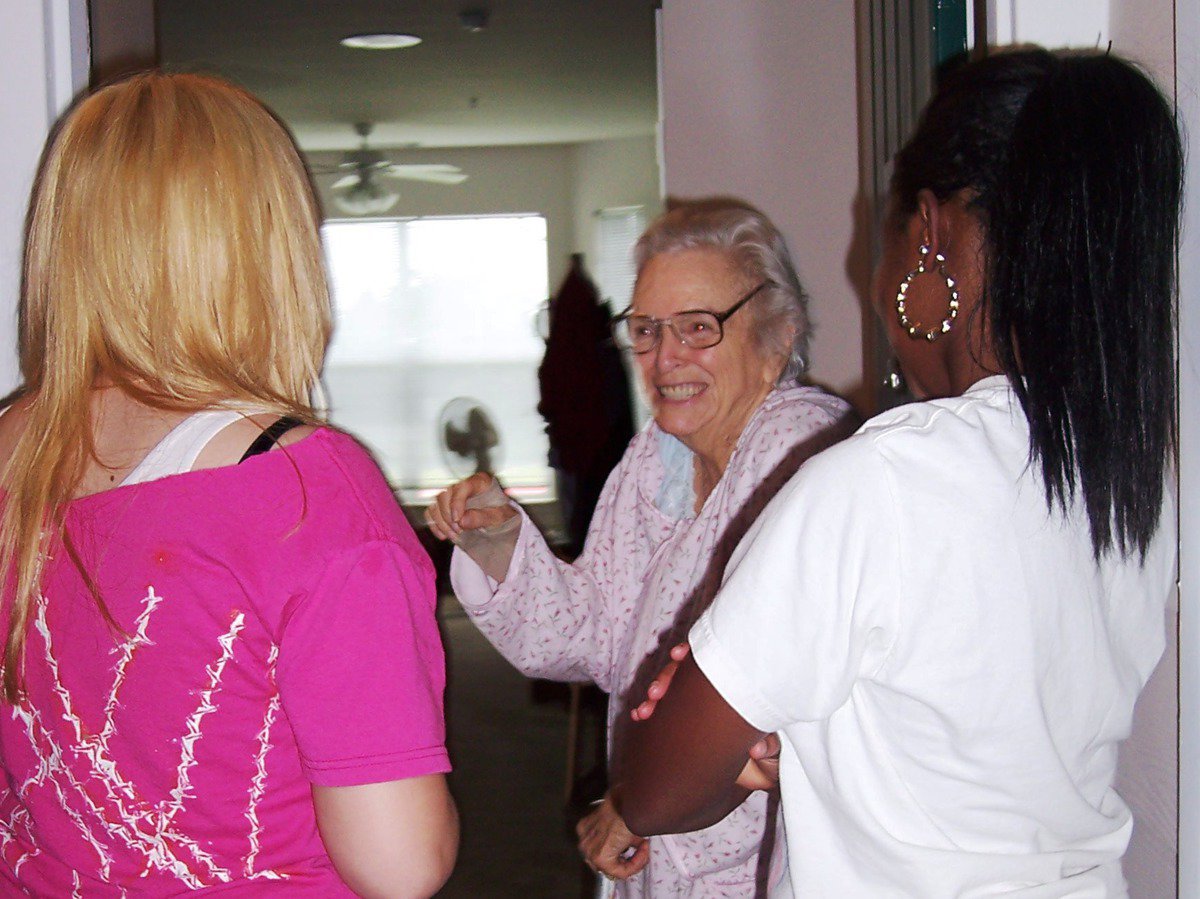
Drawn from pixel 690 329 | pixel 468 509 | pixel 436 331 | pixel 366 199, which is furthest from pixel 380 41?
pixel 468 509

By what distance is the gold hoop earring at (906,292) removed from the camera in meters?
0.84

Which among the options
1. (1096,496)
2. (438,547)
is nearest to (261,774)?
(1096,496)

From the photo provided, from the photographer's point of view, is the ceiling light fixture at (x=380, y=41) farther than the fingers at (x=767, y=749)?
Yes

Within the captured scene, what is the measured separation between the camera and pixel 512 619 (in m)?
1.59

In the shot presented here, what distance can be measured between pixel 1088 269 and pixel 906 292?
15 cm

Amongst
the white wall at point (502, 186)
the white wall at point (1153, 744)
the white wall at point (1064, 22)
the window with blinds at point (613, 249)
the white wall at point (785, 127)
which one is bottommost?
the white wall at point (1153, 744)

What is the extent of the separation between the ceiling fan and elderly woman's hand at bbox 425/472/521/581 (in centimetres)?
694

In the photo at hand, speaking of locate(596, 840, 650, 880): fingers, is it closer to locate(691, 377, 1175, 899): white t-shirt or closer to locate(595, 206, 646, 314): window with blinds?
locate(691, 377, 1175, 899): white t-shirt

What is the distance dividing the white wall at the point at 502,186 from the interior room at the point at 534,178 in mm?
19

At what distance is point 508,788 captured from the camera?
406cm

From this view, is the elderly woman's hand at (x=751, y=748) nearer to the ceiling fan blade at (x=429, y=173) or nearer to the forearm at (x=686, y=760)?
the forearm at (x=686, y=760)

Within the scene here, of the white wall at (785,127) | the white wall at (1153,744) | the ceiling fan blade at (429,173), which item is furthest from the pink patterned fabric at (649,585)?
the ceiling fan blade at (429,173)

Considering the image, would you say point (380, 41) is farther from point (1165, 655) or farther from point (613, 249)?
point (1165, 655)

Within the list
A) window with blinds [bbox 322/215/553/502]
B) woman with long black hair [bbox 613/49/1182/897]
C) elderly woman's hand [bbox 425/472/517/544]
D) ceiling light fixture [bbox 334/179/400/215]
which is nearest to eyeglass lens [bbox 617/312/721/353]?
elderly woman's hand [bbox 425/472/517/544]
